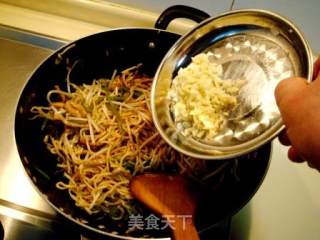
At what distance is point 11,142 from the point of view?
1043mm

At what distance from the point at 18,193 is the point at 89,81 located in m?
0.34

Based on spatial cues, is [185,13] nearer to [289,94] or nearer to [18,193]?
[289,94]

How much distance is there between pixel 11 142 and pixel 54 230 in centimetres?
27

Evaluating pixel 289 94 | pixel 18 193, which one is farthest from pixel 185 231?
pixel 18 193

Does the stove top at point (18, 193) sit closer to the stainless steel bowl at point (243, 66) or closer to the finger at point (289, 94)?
the stainless steel bowl at point (243, 66)

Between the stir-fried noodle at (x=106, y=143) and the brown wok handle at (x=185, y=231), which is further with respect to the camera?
the stir-fried noodle at (x=106, y=143)

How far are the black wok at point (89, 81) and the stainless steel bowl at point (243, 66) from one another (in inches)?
3.4

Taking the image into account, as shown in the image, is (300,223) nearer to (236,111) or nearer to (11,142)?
(236,111)

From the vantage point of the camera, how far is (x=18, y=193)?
974 mm

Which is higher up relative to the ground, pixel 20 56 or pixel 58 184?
pixel 20 56

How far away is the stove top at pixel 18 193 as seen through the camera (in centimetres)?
93

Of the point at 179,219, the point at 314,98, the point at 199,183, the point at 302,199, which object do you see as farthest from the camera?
the point at 302,199

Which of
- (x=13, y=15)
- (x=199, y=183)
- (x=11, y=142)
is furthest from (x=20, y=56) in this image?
(x=199, y=183)

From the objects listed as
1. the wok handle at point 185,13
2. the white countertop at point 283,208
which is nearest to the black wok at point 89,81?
the wok handle at point 185,13
